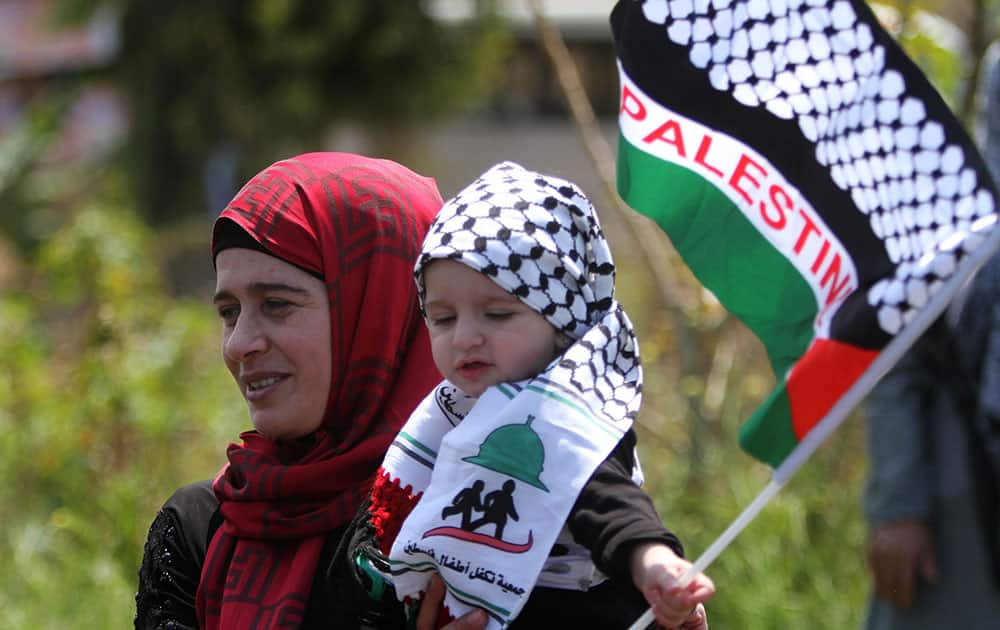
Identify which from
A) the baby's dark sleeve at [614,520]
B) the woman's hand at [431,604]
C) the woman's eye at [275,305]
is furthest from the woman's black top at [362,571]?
the woman's eye at [275,305]

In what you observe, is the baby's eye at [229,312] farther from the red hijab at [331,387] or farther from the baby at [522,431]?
the baby at [522,431]

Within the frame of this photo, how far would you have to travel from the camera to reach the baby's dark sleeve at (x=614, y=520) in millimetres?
1763

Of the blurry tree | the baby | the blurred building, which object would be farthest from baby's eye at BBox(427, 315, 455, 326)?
the blurred building

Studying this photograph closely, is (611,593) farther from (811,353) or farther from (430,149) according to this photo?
(430,149)

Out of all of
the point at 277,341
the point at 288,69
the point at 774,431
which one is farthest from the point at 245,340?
the point at 288,69

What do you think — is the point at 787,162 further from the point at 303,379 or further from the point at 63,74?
the point at 63,74

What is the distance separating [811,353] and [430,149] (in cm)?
1480

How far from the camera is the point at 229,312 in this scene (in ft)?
7.44

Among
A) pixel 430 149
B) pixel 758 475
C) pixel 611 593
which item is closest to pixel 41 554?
pixel 758 475

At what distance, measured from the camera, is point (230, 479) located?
233 cm

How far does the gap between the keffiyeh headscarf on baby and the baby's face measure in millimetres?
21

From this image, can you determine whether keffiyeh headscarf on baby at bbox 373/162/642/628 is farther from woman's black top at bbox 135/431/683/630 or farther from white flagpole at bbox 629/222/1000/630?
white flagpole at bbox 629/222/1000/630

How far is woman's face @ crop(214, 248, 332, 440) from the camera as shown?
2197mm

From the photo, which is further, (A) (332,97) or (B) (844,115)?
(A) (332,97)
